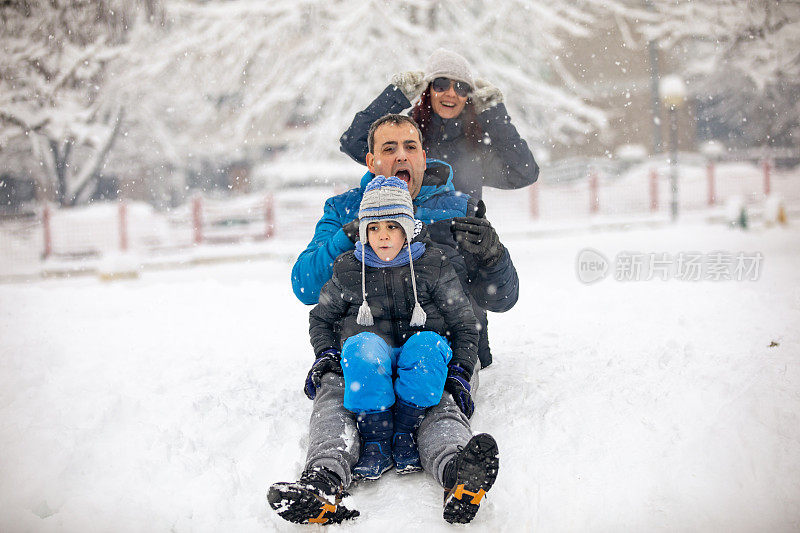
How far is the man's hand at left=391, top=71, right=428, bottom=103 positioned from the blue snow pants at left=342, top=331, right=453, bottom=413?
1.51 m

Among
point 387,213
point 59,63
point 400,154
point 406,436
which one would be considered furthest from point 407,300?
point 59,63

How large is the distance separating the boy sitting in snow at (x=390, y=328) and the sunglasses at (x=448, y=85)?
0.99m

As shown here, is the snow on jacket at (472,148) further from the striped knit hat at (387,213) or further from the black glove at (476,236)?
the black glove at (476,236)

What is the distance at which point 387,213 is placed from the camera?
7.38 ft

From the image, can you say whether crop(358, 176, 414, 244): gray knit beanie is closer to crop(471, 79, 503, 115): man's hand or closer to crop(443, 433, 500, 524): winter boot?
crop(443, 433, 500, 524): winter boot

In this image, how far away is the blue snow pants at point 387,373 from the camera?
2.11 m

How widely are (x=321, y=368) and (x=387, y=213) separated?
71cm

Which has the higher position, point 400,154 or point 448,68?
point 448,68

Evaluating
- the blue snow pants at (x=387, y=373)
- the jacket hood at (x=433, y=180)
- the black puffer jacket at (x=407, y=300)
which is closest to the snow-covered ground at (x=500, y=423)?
the blue snow pants at (x=387, y=373)

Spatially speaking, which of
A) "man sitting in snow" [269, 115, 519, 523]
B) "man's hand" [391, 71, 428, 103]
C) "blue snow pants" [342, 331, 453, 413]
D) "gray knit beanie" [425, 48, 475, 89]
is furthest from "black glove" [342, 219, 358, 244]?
"gray knit beanie" [425, 48, 475, 89]

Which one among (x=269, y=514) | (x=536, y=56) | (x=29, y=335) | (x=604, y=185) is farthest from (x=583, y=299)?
(x=604, y=185)

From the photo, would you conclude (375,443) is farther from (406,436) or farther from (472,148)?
(472,148)

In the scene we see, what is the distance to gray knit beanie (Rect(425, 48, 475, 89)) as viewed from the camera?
3.04 meters

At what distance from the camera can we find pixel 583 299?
4871mm
